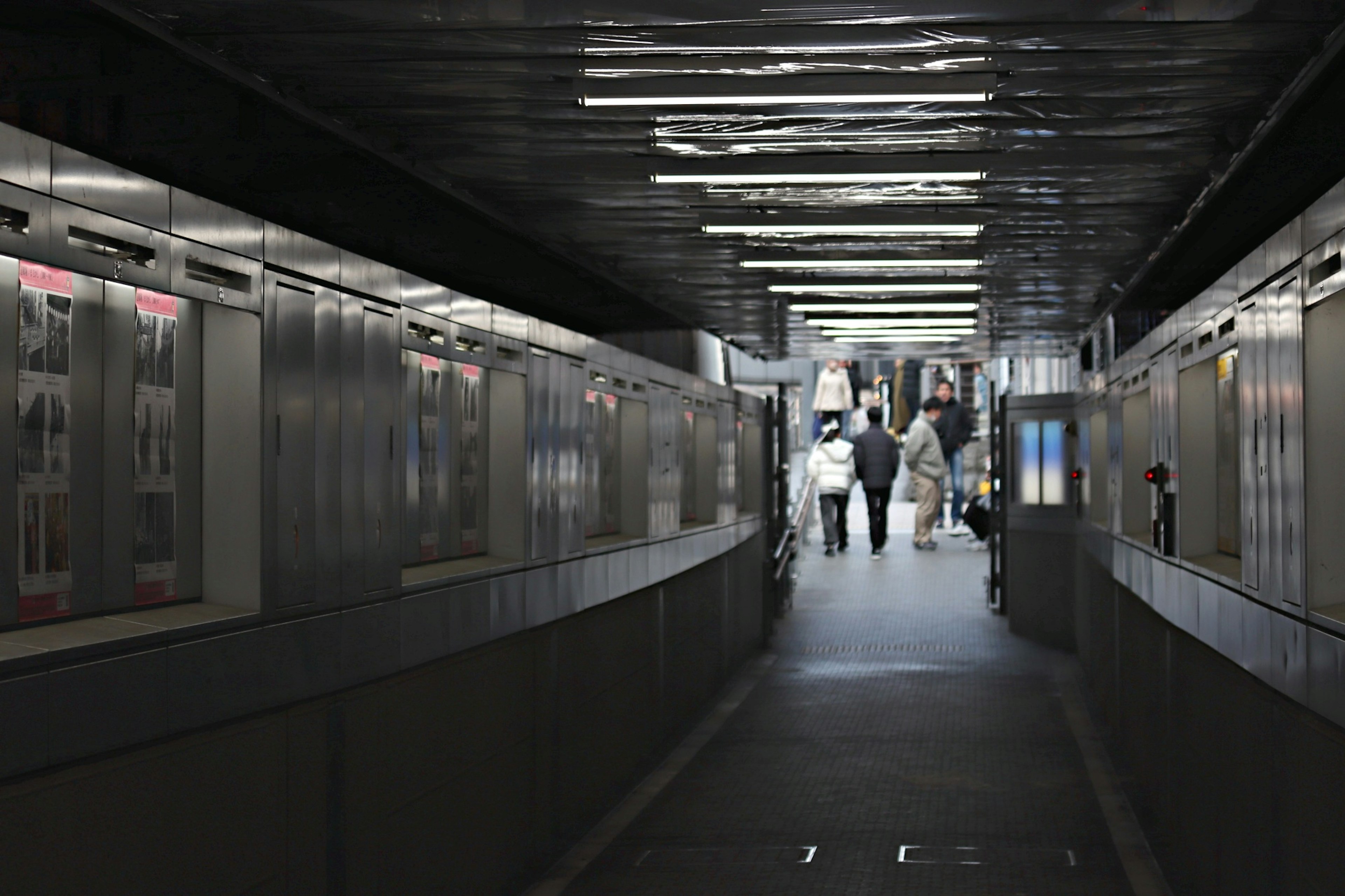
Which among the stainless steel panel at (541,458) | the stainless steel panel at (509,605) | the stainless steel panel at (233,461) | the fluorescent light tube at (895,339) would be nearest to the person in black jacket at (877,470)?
the fluorescent light tube at (895,339)

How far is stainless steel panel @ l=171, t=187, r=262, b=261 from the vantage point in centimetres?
380

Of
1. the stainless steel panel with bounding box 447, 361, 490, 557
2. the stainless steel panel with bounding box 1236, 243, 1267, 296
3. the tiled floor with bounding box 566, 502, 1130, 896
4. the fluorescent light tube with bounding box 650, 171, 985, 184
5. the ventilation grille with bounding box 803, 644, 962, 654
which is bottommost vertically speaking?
the tiled floor with bounding box 566, 502, 1130, 896

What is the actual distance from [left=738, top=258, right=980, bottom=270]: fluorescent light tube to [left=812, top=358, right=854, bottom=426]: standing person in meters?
15.8

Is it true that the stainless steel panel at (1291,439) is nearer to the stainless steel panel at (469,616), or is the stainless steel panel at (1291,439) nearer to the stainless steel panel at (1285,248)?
the stainless steel panel at (1285,248)

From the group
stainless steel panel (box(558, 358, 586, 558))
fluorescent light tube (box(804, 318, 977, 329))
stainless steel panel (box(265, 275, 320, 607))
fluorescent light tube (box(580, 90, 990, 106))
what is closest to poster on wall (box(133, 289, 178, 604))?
stainless steel panel (box(265, 275, 320, 607))

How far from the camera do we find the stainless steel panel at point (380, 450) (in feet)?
16.4

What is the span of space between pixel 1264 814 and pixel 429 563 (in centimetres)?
332

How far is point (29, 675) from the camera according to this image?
3.13 meters

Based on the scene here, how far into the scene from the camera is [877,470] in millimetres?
19938

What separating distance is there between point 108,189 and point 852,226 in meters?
5.16

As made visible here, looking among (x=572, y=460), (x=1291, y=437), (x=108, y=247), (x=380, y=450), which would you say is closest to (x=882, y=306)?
(x=572, y=460)

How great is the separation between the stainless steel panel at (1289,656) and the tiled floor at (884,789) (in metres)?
2.20

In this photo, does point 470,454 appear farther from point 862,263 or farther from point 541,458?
point 862,263

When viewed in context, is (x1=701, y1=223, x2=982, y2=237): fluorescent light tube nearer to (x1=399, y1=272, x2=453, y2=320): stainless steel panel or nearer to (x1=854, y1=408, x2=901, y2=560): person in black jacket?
(x1=399, y1=272, x2=453, y2=320): stainless steel panel
